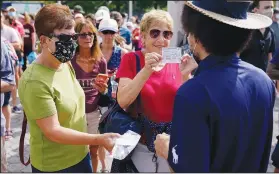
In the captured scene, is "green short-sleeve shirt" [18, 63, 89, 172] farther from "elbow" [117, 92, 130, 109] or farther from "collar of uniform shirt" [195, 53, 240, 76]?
"collar of uniform shirt" [195, 53, 240, 76]

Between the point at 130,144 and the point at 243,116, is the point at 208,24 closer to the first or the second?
the point at 243,116

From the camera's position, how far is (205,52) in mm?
1508

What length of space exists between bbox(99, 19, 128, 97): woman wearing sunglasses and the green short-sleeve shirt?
2095 millimetres

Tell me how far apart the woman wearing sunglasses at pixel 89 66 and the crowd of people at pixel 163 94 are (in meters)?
0.01

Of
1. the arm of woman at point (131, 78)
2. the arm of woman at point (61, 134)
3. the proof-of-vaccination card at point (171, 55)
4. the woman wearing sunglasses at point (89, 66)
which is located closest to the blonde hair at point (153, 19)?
the arm of woman at point (131, 78)

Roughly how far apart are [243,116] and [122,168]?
1128mm

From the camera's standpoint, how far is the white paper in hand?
205 cm

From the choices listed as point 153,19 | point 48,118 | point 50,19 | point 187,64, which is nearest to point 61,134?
point 48,118

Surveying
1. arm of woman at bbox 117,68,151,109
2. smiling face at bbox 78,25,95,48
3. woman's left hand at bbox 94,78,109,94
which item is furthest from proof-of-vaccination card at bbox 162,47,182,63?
smiling face at bbox 78,25,95,48

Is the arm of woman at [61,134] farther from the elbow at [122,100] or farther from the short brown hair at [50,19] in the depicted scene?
the short brown hair at [50,19]

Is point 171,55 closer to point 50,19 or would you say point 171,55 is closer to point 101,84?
point 50,19

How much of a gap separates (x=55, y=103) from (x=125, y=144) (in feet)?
1.52

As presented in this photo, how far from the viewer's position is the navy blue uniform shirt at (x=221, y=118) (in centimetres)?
137

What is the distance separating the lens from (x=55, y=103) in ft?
7.13
